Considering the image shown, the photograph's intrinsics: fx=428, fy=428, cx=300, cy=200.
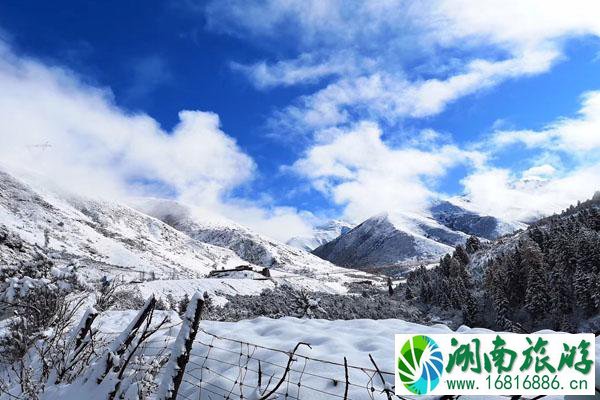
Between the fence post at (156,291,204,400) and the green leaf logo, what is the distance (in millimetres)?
1746

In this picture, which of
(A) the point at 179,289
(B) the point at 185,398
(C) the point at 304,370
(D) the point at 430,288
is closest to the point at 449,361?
(C) the point at 304,370

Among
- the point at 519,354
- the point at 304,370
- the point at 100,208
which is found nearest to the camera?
the point at 519,354

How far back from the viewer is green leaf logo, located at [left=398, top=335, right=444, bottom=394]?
3.31 metres

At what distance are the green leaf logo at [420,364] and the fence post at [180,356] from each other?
175 cm

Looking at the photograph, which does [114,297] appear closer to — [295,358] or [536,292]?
[295,358]

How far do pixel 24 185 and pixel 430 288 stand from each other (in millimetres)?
131120

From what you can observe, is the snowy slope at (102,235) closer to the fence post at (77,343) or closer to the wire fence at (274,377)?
the fence post at (77,343)

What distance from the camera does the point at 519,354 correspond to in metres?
3.09

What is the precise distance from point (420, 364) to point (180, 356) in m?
1.93

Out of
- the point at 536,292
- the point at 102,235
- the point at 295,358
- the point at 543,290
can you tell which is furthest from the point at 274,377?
the point at 102,235

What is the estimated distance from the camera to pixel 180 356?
343cm

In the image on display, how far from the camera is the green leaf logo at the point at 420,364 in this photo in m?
3.31

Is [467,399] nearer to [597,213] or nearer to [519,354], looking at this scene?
[519,354]

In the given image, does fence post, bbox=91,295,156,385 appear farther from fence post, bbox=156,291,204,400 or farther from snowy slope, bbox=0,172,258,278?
snowy slope, bbox=0,172,258,278
